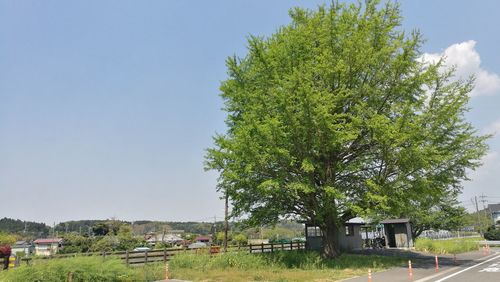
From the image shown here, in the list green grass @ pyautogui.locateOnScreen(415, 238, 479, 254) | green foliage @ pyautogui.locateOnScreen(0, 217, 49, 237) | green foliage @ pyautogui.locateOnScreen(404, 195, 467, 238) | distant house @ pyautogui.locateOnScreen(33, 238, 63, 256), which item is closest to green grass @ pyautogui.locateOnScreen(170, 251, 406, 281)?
green grass @ pyautogui.locateOnScreen(415, 238, 479, 254)

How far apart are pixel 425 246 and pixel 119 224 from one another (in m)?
55.7

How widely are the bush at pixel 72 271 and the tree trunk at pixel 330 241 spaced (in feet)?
41.6

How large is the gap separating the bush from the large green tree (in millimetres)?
7867

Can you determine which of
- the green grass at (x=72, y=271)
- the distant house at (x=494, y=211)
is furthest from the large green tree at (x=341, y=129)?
the distant house at (x=494, y=211)

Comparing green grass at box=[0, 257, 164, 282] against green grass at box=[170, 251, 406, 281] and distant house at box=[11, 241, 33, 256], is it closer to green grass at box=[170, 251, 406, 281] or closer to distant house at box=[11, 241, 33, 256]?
green grass at box=[170, 251, 406, 281]

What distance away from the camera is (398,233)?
127 feet

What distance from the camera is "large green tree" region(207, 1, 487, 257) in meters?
19.6

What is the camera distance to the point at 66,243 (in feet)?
177

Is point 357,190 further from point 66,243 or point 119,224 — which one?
point 119,224

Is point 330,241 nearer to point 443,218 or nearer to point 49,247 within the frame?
point 443,218

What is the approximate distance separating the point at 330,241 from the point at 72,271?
50.8ft

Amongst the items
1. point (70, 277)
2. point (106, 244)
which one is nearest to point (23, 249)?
point (106, 244)

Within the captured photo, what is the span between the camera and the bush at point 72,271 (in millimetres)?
12383

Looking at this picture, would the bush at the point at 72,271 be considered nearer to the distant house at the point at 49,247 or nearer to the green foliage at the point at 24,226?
the distant house at the point at 49,247
